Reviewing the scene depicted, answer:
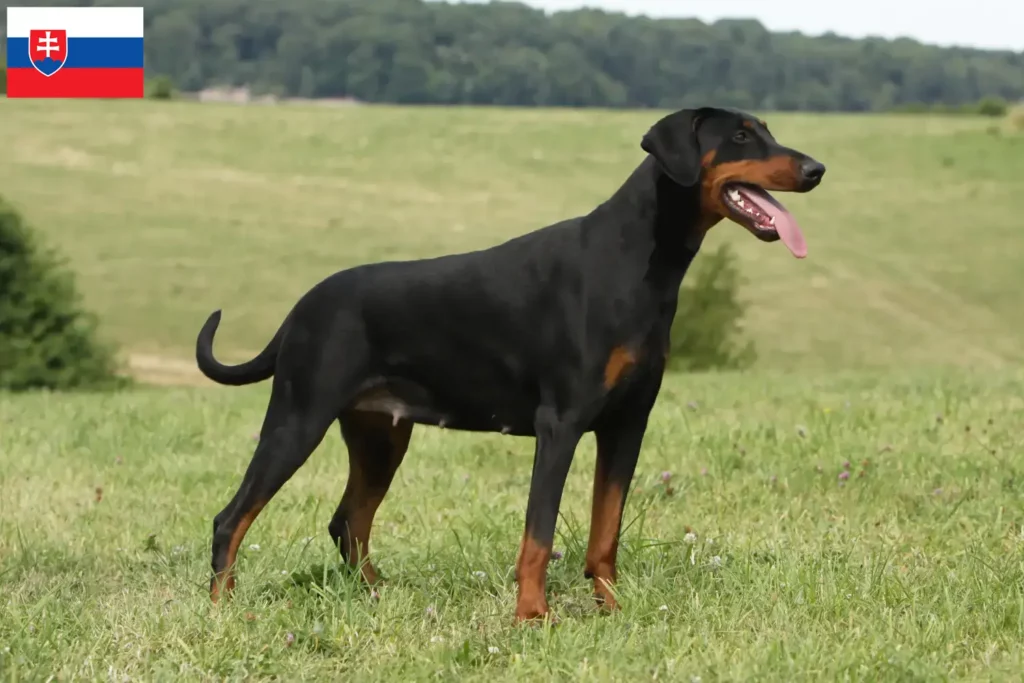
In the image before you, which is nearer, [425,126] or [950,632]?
[950,632]

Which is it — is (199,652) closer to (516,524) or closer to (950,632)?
(516,524)

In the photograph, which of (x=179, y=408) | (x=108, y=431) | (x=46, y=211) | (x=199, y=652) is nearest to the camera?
(x=199, y=652)

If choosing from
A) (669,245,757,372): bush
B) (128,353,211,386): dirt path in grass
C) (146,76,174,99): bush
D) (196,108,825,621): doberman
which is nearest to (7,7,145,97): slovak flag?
(128,353,211,386): dirt path in grass

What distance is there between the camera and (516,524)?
6.34 metres

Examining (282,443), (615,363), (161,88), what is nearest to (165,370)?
(282,443)

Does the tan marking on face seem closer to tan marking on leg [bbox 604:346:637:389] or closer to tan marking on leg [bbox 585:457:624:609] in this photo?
tan marking on leg [bbox 604:346:637:389]

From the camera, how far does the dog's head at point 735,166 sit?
439cm

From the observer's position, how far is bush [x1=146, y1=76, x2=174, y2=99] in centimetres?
5156

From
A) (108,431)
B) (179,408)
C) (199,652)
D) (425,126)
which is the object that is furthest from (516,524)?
(425,126)

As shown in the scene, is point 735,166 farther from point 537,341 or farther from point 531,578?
point 531,578

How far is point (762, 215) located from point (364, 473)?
2110mm

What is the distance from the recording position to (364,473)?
5320 mm

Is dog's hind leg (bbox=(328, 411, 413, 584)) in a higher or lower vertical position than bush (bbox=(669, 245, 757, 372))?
higher

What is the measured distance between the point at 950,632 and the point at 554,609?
5.09 feet
